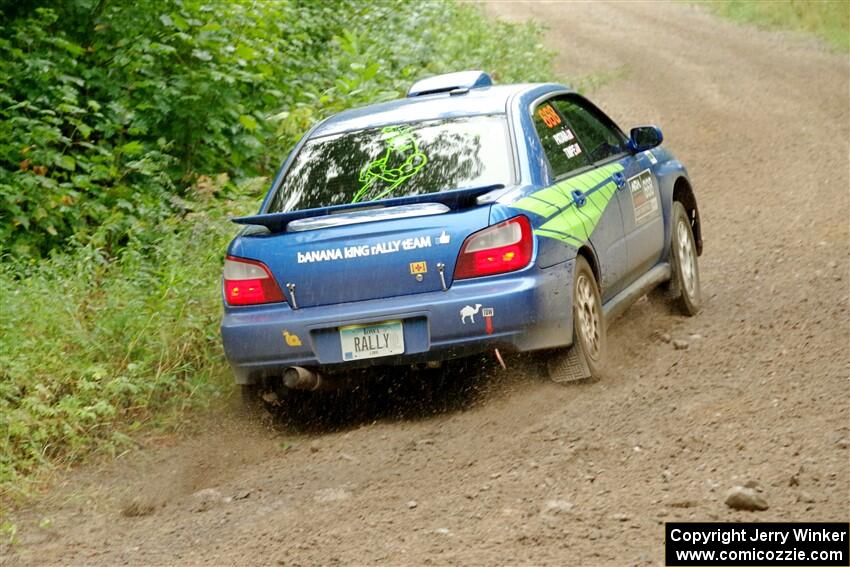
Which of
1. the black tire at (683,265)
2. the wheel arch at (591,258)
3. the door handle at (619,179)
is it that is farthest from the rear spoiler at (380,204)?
the black tire at (683,265)

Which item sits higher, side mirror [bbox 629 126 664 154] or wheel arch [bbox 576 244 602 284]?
side mirror [bbox 629 126 664 154]

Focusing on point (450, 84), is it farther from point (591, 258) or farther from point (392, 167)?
point (591, 258)

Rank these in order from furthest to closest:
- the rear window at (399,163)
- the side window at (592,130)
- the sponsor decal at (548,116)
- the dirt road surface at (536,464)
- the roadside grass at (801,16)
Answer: the roadside grass at (801,16), the side window at (592,130), the sponsor decal at (548,116), the rear window at (399,163), the dirt road surface at (536,464)

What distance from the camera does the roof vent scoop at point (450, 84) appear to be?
812 cm

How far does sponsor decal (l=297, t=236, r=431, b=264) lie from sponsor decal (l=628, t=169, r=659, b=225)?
1978 millimetres

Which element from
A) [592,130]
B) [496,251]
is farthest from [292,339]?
[592,130]

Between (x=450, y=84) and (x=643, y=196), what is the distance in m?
1.35

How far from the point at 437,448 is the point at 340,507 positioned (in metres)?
0.85

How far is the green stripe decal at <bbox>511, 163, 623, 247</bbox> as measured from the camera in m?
6.46

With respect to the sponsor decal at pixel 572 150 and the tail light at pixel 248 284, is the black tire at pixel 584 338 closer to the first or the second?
the sponsor decal at pixel 572 150

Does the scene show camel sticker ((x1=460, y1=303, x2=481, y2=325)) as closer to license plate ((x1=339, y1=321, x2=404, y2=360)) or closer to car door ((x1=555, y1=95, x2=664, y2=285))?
license plate ((x1=339, y1=321, x2=404, y2=360))

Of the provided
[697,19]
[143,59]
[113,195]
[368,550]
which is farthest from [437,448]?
[697,19]

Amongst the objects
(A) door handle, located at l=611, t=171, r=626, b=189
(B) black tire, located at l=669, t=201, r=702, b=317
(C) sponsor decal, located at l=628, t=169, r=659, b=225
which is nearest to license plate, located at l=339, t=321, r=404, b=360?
(A) door handle, located at l=611, t=171, r=626, b=189

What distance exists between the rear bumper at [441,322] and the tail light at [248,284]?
2.9 inches
